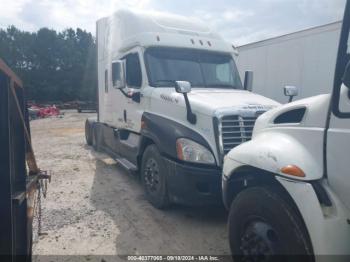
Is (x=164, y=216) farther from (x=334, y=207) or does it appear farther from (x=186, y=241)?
(x=334, y=207)

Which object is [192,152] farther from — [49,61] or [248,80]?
[49,61]

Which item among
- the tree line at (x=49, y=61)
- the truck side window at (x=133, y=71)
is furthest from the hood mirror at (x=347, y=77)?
the tree line at (x=49, y=61)

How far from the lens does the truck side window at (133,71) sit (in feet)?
19.5

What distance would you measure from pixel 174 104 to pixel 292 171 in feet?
9.09

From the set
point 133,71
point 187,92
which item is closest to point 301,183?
point 187,92

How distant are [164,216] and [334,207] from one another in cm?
299

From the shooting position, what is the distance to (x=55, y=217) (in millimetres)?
4805

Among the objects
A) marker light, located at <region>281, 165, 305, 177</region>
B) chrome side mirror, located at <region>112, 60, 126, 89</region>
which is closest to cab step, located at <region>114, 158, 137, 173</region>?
chrome side mirror, located at <region>112, 60, 126, 89</region>

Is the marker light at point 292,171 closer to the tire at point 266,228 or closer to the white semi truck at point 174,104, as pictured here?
the tire at point 266,228

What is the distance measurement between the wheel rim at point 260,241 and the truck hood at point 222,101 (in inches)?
78.4

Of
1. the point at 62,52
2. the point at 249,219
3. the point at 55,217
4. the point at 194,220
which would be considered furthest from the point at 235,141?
the point at 62,52

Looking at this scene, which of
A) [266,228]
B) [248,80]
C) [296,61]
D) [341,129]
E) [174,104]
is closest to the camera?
[341,129]

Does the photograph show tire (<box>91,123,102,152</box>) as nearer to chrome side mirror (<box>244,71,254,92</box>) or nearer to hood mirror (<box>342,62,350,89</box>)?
chrome side mirror (<box>244,71,254,92</box>)

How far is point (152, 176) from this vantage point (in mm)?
5242
